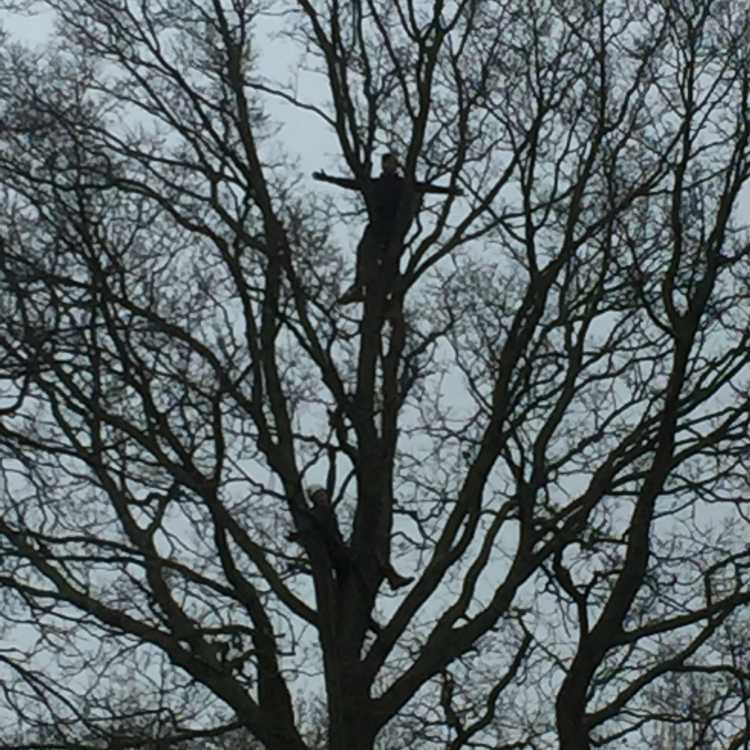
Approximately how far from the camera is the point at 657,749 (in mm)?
14445

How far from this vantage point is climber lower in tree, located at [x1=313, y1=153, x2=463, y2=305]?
12742 mm

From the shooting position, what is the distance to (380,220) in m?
12.8

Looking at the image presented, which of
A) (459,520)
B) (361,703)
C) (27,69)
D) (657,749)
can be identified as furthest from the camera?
(657,749)

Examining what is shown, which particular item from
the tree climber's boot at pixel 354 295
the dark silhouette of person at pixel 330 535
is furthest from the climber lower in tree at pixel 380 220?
the dark silhouette of person at pixel 330 535

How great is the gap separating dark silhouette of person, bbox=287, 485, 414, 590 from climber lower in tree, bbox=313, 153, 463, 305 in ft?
5.61

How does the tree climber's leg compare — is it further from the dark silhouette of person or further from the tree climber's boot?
the dark silhouette of person

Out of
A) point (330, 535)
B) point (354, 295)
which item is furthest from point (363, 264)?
point (330, 535)

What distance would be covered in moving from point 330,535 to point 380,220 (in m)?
2.46

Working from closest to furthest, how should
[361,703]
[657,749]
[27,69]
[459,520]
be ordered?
[361,703] → [459,520] → [27,69] → [657,749]

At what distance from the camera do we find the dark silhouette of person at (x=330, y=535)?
11688 mm

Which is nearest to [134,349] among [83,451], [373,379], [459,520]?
[83,451]

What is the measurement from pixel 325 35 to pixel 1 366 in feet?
11.4

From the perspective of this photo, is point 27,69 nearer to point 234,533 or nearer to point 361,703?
point 234,533

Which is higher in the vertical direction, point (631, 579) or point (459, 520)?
point (459, 520)
